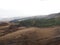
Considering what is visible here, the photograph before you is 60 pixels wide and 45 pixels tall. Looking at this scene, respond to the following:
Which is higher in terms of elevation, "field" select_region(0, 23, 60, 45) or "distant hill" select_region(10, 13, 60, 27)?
"distant hill" select_region(10, 13, 60, 27)

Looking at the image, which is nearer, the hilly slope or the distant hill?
the hilly slope

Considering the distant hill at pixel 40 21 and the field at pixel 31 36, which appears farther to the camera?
the distant hill at pixel 40 21

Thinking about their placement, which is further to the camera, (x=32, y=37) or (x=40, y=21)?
(x=40, y=21)

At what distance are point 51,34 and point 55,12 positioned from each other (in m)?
0.84

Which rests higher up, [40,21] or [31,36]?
[40,21]

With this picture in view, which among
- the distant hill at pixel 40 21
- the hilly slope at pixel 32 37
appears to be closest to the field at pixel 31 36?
the hilly slope at pixel 32 37

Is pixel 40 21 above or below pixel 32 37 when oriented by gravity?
above

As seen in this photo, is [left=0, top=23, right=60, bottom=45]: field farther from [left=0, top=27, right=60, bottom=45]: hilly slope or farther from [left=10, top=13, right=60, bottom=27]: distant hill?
[left=10, top=13, right=60, bottom=27]: distant hill

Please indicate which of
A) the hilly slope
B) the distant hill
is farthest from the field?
the distant hill

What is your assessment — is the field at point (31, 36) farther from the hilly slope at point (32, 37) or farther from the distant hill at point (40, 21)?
the distant hill at point (40, 21)

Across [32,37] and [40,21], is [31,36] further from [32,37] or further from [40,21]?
[40,21]

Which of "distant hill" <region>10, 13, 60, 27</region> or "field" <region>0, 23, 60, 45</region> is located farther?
"distant hill" <region>10, 13, 60, 27</region>

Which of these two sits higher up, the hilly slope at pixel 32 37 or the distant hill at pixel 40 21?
the distant hill at pixel 40 21

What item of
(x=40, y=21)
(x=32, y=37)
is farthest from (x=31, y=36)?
(x=40, y=21)
